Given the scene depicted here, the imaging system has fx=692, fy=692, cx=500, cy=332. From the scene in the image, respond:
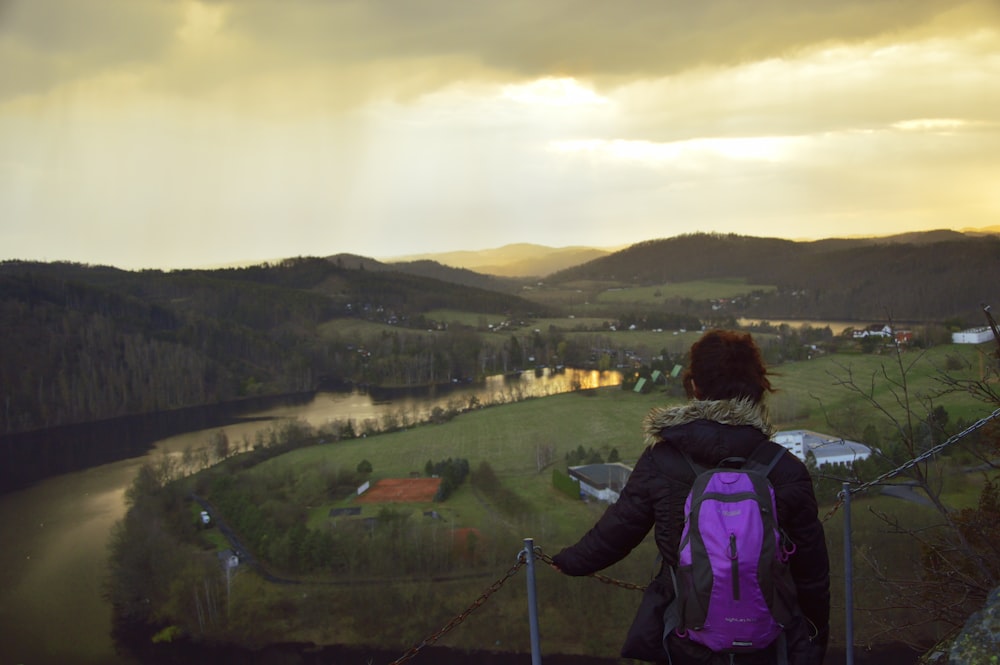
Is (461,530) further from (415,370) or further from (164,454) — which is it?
(415,370)

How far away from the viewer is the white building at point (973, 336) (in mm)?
8039

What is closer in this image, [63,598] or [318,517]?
[63,598]

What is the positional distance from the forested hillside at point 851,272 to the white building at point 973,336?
398mm

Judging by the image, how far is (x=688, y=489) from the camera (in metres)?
1.47

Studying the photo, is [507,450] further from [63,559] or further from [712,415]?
[712,415]

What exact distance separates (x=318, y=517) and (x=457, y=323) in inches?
1360

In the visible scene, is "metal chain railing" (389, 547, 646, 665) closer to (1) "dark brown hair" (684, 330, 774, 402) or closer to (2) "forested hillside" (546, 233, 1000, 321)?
(1) "dark brown hair" (684, 330, 774, 402)

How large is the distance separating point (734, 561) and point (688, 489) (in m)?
0.17

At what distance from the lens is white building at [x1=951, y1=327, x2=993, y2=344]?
26.4 feet

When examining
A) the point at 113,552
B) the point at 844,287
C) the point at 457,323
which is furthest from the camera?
the point at 457,323

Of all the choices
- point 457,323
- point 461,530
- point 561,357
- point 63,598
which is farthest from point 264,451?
point 457,323

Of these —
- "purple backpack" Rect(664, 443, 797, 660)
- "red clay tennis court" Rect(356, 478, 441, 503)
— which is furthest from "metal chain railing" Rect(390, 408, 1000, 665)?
"red clay tennis court" Rect(356, 478, 441, 503)

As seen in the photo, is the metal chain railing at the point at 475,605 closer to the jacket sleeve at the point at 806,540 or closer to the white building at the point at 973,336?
the jacket sleeve at the point at 806,540

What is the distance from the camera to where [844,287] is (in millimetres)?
28391
